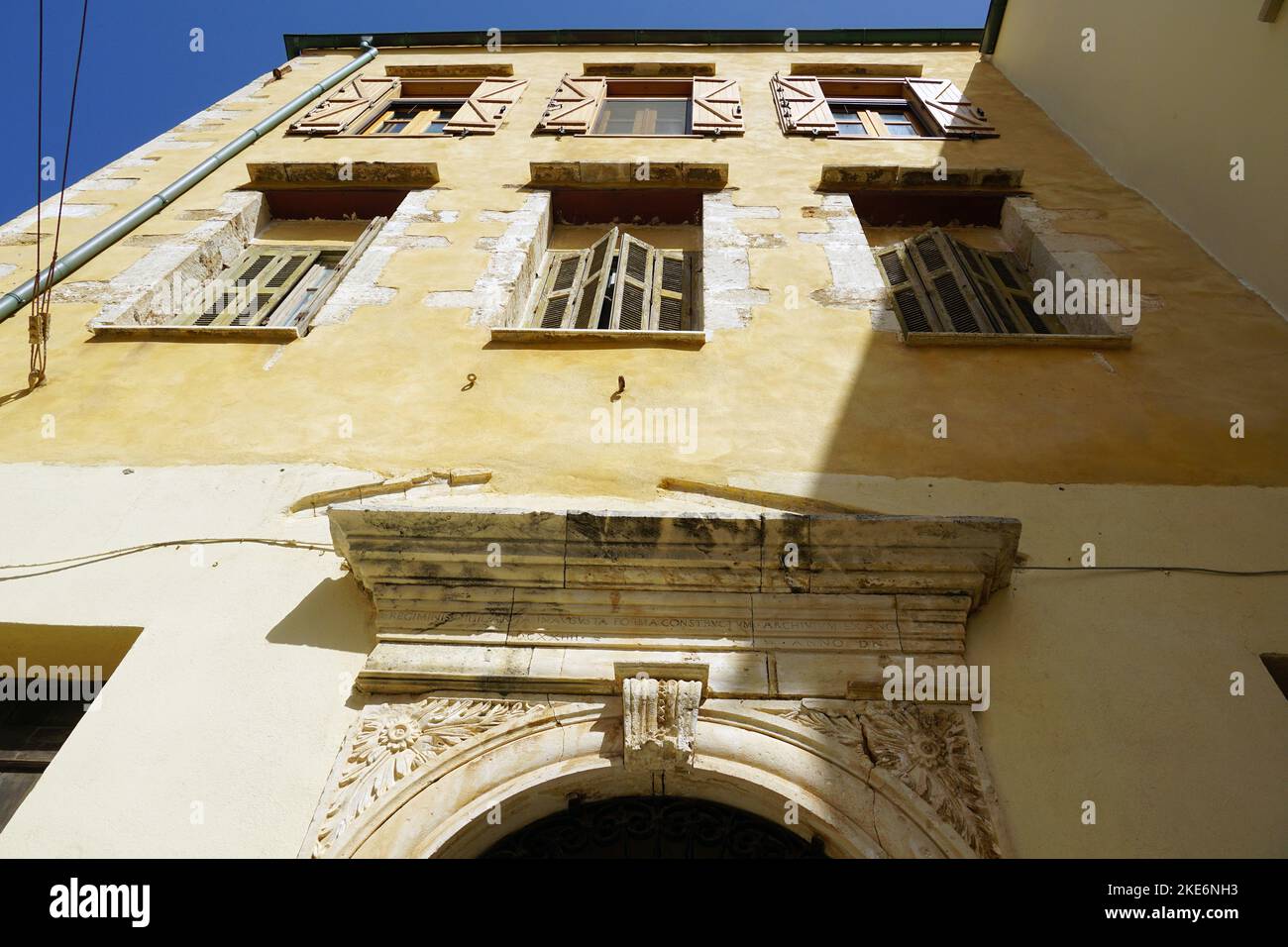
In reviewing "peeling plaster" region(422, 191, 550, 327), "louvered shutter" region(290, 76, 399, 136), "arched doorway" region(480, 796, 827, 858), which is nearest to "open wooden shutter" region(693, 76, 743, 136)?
"peeling plaster" region(422, 191, 550, 327)

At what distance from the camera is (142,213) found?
254 inches

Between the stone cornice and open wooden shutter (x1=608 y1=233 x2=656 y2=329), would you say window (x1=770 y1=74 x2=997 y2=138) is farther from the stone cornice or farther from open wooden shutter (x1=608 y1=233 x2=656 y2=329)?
the stone cornice

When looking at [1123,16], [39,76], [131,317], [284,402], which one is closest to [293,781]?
[284,402]

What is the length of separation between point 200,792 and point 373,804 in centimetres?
59

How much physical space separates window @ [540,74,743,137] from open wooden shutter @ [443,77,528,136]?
0.45 m

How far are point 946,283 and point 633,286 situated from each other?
2.12 metres

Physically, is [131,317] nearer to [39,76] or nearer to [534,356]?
[39,76]

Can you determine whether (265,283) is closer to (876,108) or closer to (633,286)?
(633,286)

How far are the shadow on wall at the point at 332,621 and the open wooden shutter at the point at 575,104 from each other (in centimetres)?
594

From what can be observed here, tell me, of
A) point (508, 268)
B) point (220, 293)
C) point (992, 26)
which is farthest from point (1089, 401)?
point (992, 26)

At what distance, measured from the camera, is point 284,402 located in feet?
15.0

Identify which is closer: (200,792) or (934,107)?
(200,792)

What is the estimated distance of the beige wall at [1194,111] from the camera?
5145 millimetres
